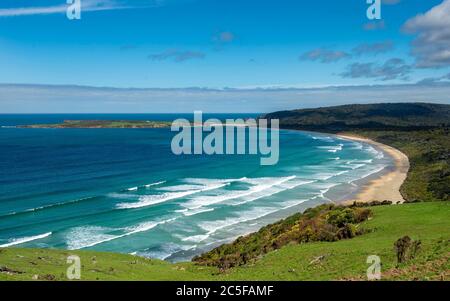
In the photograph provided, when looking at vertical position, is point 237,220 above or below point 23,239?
below

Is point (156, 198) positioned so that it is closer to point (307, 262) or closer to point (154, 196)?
point (154, 196)

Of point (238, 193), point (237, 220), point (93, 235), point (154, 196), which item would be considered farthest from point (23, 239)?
point (238, 193)

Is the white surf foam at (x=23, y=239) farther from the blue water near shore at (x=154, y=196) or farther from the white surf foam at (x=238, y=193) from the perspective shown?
the white surf foam at (x=238, y=193)

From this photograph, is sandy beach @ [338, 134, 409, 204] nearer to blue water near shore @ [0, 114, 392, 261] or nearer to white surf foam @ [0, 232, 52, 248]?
blue water near shore @ [0, 114, 392, 261]

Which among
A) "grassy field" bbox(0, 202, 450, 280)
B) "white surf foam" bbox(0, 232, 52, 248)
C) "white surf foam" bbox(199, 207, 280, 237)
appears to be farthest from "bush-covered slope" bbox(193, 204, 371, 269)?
"white surf foam" bbox(0, 232, 52, 248)
